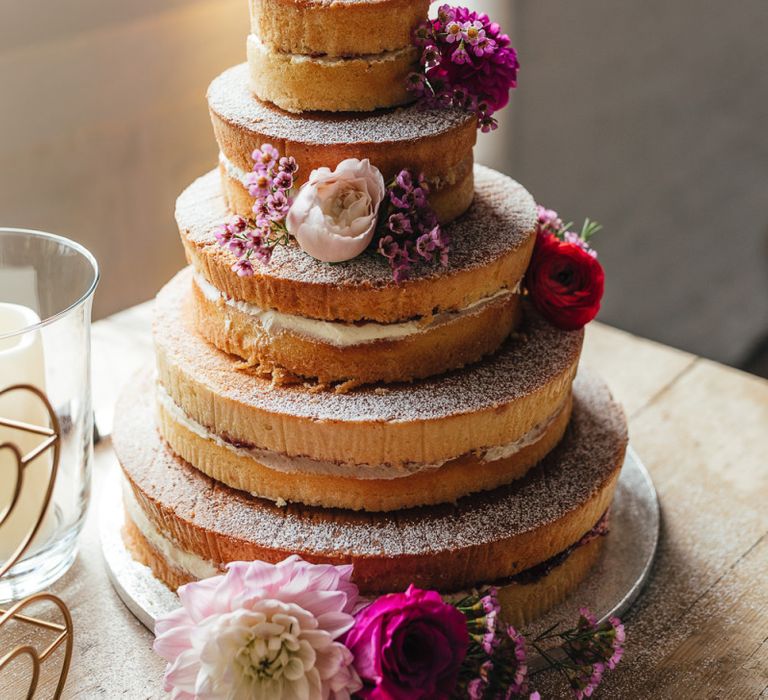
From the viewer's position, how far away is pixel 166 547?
1.37 metres

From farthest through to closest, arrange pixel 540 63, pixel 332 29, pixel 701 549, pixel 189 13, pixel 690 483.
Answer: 1. pixel 540 63
2. pixel 189 13
3. pixel 690 483
4. pixel 701 549
5. pixel 332 29

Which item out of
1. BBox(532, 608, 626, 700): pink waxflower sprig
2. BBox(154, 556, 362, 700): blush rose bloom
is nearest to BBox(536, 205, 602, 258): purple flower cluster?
BBox(532, 608, 626, 700): pink waxflower sprig

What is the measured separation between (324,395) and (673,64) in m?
2.43

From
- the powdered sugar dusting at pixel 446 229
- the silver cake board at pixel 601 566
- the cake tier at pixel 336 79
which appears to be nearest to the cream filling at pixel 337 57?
the cake tier at pixel 336 79

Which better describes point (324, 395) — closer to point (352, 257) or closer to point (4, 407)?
point (352, 257)

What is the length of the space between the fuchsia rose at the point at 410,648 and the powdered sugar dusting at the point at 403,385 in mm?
225

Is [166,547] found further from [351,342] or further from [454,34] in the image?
[454,34]

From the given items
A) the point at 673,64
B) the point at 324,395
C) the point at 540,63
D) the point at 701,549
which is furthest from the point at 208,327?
the point at 673,64

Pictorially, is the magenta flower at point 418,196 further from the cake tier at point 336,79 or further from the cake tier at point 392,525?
the cake tier at point 392,525

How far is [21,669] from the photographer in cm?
127

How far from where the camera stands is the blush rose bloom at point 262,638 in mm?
1076

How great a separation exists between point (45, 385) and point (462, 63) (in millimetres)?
655

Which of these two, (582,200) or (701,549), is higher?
(701,549)

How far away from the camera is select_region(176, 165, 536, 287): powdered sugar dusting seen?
1.21 metres
